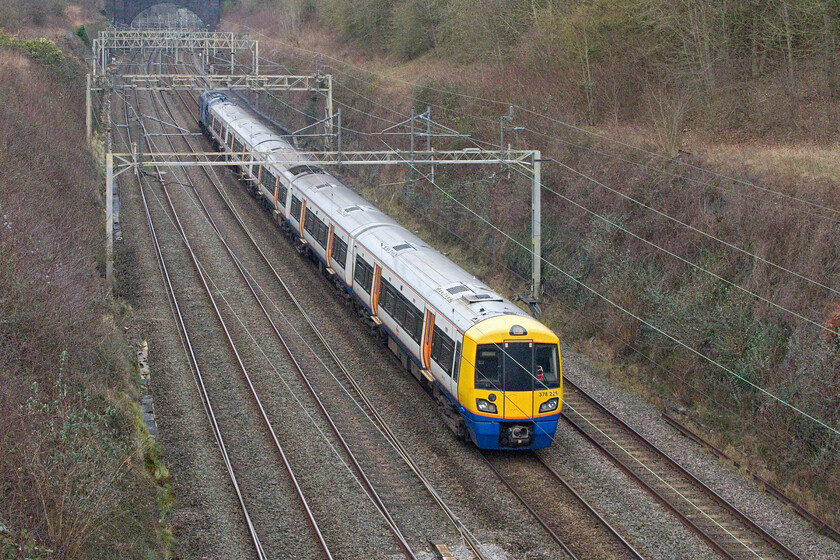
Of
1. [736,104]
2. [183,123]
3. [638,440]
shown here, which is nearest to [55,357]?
[638,440]

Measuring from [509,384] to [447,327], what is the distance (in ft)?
5.17

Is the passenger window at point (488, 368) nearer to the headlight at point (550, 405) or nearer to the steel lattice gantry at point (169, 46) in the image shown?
the headlight at point (550, 405)

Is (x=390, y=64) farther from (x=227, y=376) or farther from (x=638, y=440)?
(x=638, y=440)

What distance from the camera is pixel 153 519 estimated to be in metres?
11.2

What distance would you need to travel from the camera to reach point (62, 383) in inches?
483

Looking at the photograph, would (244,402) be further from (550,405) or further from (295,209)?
(295,209)

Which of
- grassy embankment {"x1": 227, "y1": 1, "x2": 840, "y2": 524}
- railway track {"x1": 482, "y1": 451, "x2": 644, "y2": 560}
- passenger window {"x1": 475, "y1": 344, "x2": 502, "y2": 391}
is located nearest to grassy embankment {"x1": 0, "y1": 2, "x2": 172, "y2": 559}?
passenger window {"x1": 475, "y1": 344, "x2": 502, "y2": 391}

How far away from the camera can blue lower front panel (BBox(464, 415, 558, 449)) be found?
1366 cm

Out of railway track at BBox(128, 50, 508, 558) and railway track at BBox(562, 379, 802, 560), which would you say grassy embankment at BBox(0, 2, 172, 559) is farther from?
railway track at BBox(562, 379, 802, 560)

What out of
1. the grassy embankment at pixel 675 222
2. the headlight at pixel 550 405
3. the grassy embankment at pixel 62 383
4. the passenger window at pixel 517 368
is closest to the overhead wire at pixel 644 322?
the grassy embankment at pixel 675 222

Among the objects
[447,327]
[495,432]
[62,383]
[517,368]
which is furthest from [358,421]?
[62,383]

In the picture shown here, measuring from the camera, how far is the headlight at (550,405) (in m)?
13.8

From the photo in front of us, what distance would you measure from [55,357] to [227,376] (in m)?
4.39

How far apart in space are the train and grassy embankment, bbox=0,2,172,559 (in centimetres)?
501
